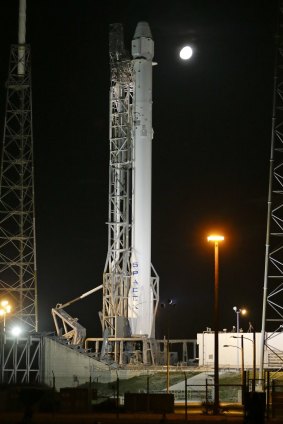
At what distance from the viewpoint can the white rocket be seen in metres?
70.1

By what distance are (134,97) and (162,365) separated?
23.0m

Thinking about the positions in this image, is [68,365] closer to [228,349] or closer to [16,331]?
[16,331]

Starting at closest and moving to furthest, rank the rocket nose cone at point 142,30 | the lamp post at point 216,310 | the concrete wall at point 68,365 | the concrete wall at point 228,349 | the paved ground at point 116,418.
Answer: the paved ground at point 116,418 < the lamp post at point 216,310 < the concrete wall at point 68,365 < the concrete wall at point 228,349 < the rocket nose cone at point 142,30

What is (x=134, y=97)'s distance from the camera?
73.0 m

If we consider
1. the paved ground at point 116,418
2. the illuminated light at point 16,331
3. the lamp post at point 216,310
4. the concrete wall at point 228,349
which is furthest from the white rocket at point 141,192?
the lamp post at point 216,310

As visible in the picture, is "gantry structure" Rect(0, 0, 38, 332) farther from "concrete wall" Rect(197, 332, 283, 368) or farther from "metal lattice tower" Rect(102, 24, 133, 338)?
"concrete wall" Rect(197, 332, 283, 368)

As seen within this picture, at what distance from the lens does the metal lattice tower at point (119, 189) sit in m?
71.0

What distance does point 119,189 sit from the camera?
73062mm

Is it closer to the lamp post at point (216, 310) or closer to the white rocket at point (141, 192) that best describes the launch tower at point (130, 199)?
the white rocket at point (141, 192)

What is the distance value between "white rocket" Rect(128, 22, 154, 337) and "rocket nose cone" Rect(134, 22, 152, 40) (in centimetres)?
9

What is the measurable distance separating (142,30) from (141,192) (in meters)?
14.9

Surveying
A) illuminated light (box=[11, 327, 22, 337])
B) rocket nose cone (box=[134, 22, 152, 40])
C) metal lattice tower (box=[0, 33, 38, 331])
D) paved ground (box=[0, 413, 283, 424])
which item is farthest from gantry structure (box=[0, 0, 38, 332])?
paved ground (box=[0, 413, 283, 424])

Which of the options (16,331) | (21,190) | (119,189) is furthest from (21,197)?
(16,331)

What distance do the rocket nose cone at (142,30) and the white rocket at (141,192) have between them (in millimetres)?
89
